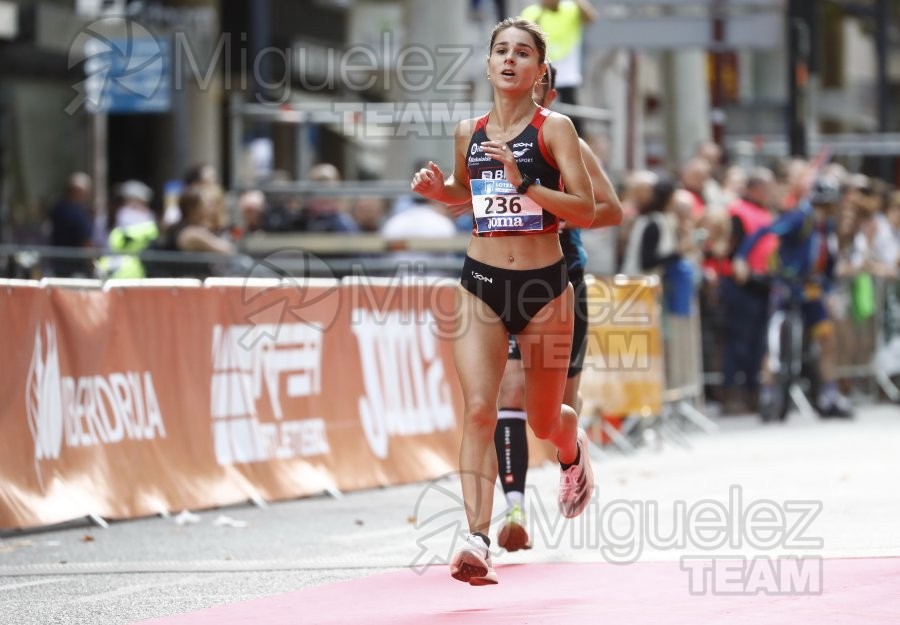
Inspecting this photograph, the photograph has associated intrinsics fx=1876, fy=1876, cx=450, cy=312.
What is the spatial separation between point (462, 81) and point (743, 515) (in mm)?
10414

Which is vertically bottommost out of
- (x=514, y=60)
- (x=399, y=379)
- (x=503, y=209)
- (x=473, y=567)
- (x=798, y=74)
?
(x=473, y=567)

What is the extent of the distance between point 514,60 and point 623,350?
298 inches

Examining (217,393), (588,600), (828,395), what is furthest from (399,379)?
(828,395)

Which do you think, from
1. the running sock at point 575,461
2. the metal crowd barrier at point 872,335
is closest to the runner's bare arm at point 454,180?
the running sock at point 575,461

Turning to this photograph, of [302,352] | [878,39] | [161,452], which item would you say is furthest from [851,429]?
[878,39]

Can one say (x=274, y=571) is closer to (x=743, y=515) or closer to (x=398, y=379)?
(x=743, y=515)

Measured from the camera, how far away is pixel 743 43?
19.6 m

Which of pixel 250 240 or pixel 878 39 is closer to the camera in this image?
pixel 250 240

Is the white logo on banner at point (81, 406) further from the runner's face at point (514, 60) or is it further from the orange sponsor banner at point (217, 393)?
the runner's face at point (514, 60)

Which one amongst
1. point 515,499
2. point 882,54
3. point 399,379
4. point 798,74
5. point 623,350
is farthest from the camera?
point 882,54

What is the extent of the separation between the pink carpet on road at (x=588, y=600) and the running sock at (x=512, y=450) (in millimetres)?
406

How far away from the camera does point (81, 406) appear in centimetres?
1031

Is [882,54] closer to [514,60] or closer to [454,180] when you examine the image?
[454,180]

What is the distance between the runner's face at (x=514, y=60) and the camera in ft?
24.5
